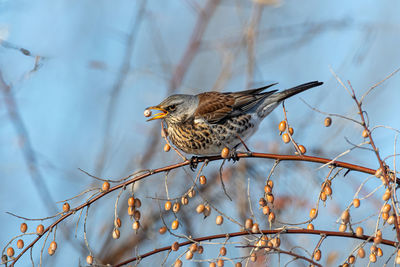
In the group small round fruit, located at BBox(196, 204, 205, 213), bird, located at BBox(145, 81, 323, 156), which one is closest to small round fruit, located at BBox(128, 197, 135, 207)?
small round fruit, located at BBox(196, 204, 205, 213)

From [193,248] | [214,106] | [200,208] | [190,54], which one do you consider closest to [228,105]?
[214,106]

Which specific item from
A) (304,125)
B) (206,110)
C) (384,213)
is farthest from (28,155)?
(384,213)

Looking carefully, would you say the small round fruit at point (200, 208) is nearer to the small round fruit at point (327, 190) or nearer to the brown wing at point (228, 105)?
the small round fruit at point (327, 190)

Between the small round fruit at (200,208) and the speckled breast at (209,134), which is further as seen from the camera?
the speckled breast at (209,134)

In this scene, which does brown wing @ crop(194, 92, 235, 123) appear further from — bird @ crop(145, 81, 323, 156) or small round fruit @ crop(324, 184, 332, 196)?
small round fruit @ crop(324, 184, 332, 196)

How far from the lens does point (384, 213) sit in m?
2.25

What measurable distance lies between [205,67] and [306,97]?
1.63m

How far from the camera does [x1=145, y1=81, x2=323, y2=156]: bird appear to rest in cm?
435

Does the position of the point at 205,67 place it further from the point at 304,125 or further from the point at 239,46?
the point at 304,125

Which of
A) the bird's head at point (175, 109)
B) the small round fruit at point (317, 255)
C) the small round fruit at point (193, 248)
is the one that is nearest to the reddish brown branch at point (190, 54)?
the bird's head at point (175, 109)

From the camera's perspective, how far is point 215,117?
4.49 meters

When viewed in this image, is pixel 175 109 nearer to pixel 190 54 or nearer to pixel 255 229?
pixel 190 54

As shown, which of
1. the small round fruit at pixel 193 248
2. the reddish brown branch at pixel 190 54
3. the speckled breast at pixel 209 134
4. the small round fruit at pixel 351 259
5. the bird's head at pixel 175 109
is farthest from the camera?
the reddish brown branch at pixel 190 54

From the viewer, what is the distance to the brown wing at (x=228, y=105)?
14.9 ft
